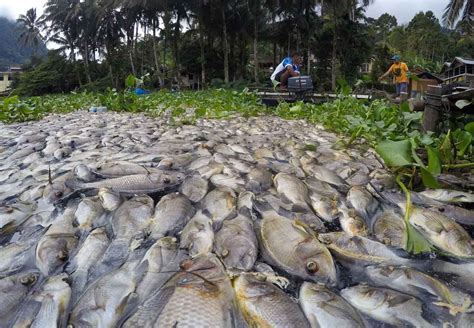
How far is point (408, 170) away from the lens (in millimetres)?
2539

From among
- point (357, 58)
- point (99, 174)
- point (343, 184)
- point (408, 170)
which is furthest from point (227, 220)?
point (357, 58)

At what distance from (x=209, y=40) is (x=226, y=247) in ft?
106

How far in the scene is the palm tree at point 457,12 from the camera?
65.8ft

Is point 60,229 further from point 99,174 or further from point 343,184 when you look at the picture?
point 343,184

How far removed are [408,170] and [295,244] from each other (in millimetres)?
1344

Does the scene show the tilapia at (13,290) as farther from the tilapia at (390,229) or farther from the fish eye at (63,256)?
the tilapia at (390,229)

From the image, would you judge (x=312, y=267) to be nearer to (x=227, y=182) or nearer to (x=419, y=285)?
(x=419, y=285)

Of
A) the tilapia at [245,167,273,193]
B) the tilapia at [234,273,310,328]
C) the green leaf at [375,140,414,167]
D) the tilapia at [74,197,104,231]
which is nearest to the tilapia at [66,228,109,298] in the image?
the tilapia at [74,197,104,231]

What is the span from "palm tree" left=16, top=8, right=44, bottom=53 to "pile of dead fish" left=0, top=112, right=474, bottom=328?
56128 millimetres

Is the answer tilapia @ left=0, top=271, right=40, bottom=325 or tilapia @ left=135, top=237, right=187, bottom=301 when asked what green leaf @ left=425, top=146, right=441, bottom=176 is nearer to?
tilapia @ left=135, top=237, right=187, bottom=301

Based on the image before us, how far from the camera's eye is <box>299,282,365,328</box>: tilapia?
46.4 inches

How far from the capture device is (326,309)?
Result: 48.5 inches

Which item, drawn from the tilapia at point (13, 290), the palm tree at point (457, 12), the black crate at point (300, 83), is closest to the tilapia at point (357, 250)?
the tilapia at point (13, 290)

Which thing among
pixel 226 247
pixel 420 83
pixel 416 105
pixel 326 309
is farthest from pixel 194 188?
pixel 420 83
